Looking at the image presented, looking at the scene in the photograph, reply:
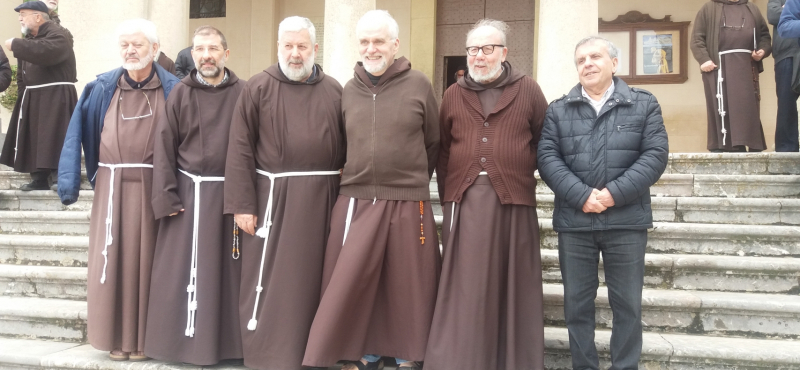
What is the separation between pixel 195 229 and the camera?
375 centimetres

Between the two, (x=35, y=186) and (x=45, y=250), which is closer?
(x=45, y=250)

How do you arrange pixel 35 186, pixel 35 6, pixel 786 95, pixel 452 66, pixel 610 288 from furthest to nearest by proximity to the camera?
1. pixel 452 66
2. pixel 35 186
3. pixel 35 6
4. pixel 786 95
5. pixel 610 288

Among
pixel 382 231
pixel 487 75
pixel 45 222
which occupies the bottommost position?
pixel 45 222

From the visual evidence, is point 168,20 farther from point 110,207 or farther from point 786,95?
point 786,95

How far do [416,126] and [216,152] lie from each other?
1221 millimetres

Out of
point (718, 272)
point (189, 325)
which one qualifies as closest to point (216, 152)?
point (189, 325)

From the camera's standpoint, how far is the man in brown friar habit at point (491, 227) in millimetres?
3402

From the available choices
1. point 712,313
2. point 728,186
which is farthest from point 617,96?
point 728,186

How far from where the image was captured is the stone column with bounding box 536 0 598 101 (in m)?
6.41

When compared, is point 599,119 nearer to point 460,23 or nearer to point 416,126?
point 416,126

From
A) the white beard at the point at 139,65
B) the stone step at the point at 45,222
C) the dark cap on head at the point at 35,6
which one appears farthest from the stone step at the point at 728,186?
the dark cap on head at the point at 35,6

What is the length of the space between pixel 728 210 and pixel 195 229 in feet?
13.0

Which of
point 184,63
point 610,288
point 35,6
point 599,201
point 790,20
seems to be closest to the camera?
point 599,201

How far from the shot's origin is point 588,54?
3354 mm
